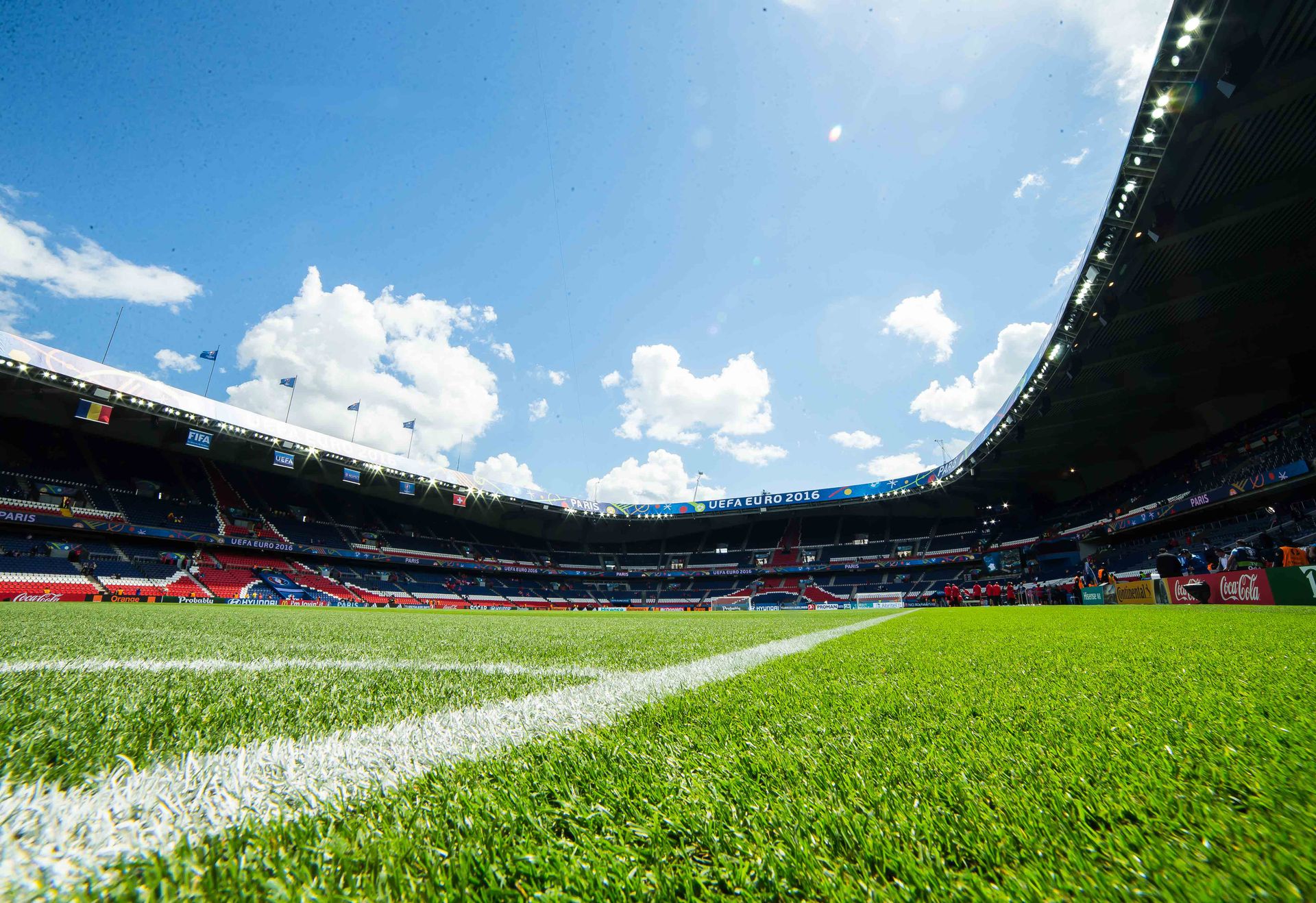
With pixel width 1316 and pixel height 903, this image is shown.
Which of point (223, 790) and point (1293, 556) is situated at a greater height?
point (1293, 556)

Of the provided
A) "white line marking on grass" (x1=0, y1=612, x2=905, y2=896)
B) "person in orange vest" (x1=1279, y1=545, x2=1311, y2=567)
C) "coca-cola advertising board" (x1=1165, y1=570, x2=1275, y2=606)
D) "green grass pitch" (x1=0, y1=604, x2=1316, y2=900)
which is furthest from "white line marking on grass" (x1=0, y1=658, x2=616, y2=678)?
"person in orange vest" (x1=1279, y1=545, x2=1311, y2=567)

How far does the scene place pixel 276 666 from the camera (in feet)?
8.45

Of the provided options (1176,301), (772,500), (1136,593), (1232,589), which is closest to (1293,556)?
(1232,589)

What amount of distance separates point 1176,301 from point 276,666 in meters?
20.6

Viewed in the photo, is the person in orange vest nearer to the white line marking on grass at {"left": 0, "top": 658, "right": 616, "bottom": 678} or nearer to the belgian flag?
the white line marking on grass at {"left": 0, "top": 658, "right": 616, "bottom": 678}

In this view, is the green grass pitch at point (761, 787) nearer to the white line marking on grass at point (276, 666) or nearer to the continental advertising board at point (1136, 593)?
the white line marking on grass at point (276, 666)

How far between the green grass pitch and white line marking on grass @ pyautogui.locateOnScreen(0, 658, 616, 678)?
0.47 ft

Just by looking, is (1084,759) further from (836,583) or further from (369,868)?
(836,583)

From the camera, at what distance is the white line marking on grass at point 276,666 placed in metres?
2.33

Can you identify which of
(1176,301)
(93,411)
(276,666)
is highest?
(1176,301)

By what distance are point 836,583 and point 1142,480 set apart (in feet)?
65.3

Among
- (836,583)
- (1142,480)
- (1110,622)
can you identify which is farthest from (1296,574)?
(836,583)

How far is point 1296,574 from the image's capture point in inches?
330

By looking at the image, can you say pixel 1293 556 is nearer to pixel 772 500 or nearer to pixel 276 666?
pixel 276 666
